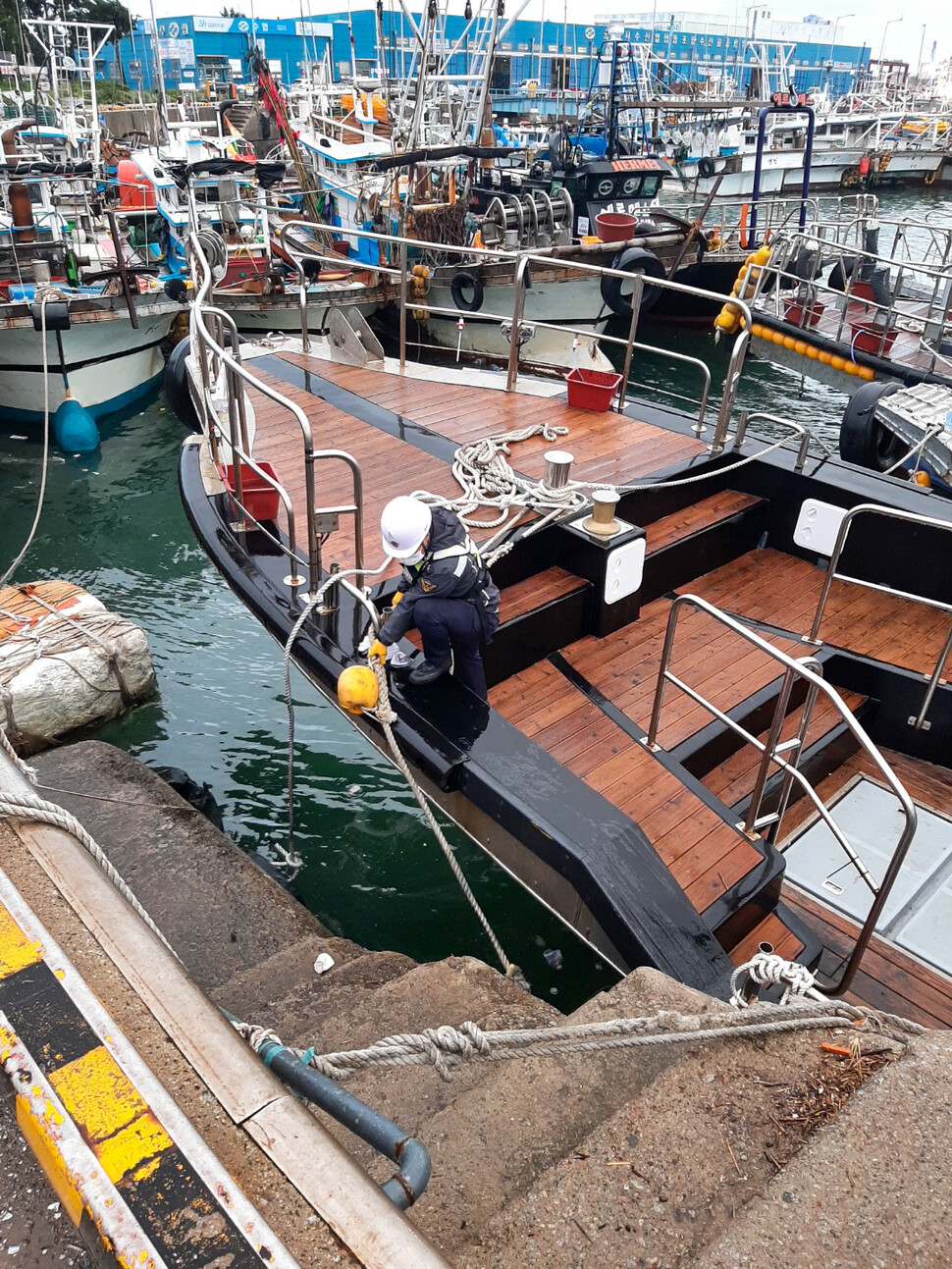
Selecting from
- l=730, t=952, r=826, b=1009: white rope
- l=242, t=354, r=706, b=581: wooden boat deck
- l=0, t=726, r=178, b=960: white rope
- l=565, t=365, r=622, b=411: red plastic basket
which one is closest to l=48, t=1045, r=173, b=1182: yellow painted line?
l=0, t=726, r=178, b=960: white rope

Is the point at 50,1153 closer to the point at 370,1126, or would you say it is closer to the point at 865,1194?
the point at 370,1126

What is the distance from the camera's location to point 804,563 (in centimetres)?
639

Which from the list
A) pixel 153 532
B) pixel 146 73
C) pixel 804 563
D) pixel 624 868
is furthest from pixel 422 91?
pixel 146 73

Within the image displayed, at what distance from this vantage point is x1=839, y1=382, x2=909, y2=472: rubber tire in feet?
34.2

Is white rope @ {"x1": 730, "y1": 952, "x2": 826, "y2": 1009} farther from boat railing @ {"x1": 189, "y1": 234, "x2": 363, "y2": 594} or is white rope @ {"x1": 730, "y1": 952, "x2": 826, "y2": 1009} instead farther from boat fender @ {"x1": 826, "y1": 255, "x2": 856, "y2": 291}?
boat fender @ {"x1": 826, "y1": 255, "x2": 856, "y2": 291}

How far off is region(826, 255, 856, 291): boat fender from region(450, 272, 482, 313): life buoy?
21.6 feet

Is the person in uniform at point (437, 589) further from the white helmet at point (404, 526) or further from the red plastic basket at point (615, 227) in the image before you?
the red plastic basket at point (615, 227)

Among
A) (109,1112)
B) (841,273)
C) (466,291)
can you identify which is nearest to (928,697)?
(109,1112)

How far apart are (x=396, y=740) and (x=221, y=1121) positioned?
2.47 meters

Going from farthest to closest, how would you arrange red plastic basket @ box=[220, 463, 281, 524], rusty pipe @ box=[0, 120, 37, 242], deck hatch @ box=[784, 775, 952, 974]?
rusty pipe @ box=[0, 120, 37, 242] < red plastic basket @ box=[220, 463, 281, 524] < deck hatch @ box=[784, 775, 952, 974]

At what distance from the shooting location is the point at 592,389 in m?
7.20

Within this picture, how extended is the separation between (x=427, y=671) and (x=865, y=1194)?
113 inches

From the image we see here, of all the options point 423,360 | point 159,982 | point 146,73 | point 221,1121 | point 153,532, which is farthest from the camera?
point 146,73

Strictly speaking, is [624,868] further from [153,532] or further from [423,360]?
[423,360]
